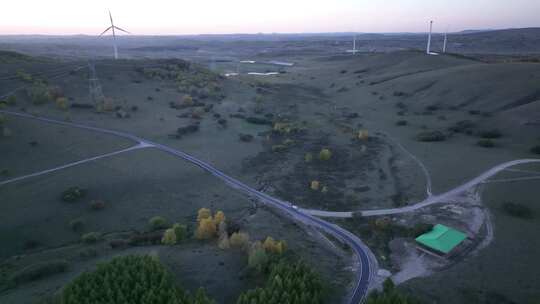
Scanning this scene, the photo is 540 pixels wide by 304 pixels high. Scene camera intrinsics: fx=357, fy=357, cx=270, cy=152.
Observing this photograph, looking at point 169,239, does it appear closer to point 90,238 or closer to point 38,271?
point 90,238

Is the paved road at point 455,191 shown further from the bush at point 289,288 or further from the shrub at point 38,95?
the shrub at point 38,95

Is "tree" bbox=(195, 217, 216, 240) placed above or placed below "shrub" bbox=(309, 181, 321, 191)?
above

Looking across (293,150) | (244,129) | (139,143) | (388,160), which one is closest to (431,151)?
(388,160)

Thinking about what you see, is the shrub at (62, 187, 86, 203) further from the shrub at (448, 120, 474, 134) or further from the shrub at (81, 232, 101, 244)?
the shrub at (448, 120, 474, 134)

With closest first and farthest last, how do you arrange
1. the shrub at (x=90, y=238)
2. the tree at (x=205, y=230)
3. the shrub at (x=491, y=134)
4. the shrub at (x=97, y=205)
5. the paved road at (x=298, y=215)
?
the paved road at (x=298, y=215), the tree at (x=205, y=230), the shrub at (x=90, y=238), the shrub at (x=97, y=205), the shrub at (x=491, y=134)

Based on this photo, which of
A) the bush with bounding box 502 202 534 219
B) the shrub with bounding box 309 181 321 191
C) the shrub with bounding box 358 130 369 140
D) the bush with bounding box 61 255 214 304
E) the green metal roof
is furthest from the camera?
the shrub with bounding box 358 130 369 140

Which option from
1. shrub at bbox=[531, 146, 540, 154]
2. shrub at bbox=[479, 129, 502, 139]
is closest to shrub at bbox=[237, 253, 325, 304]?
shrub at bbox=[531, 146, 540, 154]

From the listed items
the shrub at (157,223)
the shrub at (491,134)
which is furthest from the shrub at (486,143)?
the shrub at (157,223)
